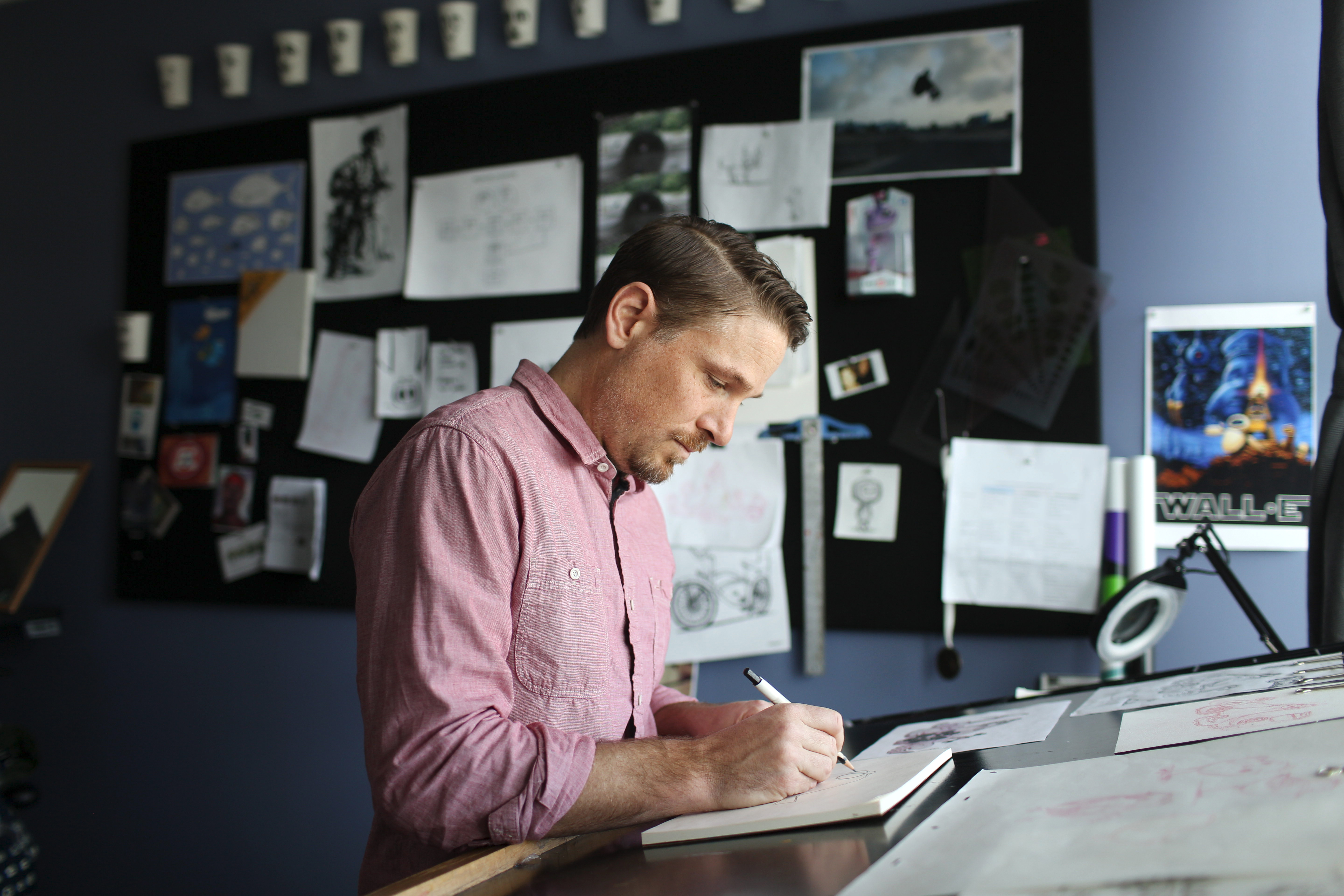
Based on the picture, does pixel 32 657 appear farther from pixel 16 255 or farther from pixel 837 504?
pixel 837 504

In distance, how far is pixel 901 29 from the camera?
5.89 feet

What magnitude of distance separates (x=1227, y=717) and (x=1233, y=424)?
3.16ft

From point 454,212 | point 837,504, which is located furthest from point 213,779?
point 837,504

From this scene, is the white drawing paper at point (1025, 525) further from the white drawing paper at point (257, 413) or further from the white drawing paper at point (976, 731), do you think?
the white drawing paper at point (257, 413)

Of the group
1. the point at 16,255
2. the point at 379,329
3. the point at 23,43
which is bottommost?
the point at 379,329

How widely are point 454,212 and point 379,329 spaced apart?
348 millimetres

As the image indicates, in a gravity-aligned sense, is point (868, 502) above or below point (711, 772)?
above

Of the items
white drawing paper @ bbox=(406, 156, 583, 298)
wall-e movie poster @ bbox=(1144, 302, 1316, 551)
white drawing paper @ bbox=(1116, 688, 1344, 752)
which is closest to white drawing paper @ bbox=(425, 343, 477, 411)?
white drawing paper @ bbox=(406, 156, 583, 298)

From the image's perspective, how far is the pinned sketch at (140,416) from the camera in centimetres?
243

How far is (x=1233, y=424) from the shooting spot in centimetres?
158

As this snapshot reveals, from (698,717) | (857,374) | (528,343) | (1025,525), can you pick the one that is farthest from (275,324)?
(1025,525)

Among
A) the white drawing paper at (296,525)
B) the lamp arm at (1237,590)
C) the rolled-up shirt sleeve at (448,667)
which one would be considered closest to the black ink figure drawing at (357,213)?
the white drawing paper at (296,525)

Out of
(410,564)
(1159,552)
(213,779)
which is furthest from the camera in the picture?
(213,779)

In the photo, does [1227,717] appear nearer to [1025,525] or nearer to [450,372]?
[1025,525]
